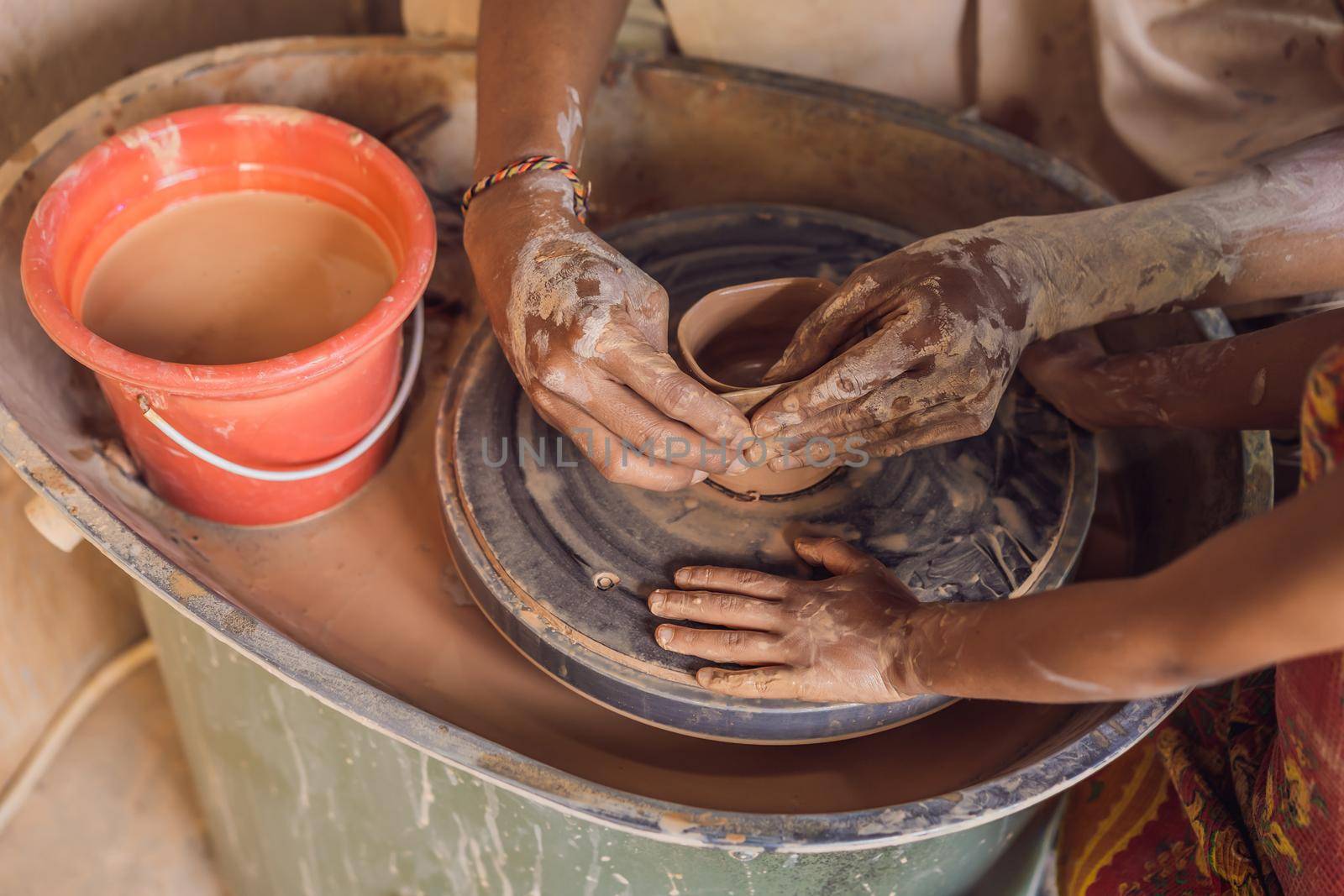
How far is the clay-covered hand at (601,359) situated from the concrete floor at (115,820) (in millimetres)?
1552

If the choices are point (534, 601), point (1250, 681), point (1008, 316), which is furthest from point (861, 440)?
point (1250, 681)

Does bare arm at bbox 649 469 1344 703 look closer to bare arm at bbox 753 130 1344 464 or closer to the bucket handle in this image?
bare arm at bbox 753 130 1344 464

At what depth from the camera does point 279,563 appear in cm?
147

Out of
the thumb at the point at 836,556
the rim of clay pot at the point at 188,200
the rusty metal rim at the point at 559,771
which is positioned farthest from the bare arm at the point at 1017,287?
the rim of clay pot at the point at 188,200

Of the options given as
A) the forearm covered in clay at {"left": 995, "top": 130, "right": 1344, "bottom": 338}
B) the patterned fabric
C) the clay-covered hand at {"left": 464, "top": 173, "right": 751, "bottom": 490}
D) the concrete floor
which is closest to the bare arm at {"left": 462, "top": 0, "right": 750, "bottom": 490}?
the clay-covered hand at {"left": 464, "top": 173, "right": 751, "bottom": 490}

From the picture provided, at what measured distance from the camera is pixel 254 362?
1.26 m

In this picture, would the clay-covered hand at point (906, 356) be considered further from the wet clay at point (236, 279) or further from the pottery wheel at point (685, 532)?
the wet clay at point (236, 279)

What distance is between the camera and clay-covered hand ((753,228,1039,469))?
3.92 feet

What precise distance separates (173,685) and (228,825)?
0.30m

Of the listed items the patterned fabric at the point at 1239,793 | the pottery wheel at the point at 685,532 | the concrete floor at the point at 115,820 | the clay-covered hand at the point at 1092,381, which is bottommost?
the concrete floor at the point at 115,820

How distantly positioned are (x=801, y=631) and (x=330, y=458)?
700 mm

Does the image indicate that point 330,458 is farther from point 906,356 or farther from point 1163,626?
point 1163,626

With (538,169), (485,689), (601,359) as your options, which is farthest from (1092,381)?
(485,689)

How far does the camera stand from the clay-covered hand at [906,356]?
1.20 m
